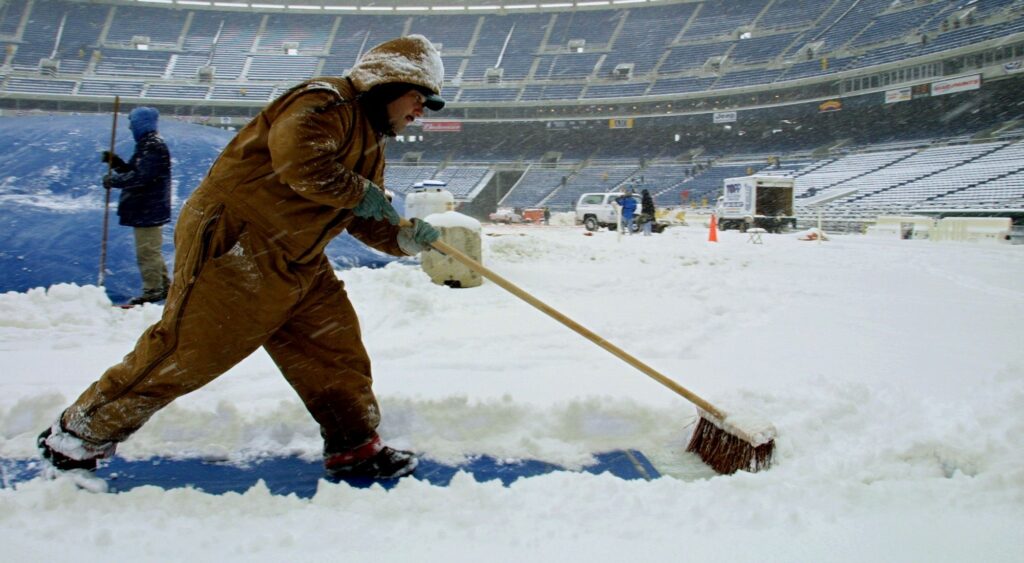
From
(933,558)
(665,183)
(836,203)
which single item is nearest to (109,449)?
(933,558)

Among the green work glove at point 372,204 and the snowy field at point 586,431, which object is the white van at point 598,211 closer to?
the snowy field at point 586,431

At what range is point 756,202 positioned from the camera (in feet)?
70.9

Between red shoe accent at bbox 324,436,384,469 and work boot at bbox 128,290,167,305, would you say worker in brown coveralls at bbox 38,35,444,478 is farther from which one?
work boot at bbox 128,290,167,305

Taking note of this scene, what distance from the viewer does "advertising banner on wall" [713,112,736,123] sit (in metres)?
36.6

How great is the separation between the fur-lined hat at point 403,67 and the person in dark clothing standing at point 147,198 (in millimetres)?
3537

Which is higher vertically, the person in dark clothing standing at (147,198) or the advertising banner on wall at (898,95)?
the advertising banner on wall at (898,95)

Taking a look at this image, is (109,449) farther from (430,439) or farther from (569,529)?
(569,529)

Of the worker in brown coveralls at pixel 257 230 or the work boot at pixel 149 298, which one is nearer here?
the worker in brown coveralls at pixel 257 230

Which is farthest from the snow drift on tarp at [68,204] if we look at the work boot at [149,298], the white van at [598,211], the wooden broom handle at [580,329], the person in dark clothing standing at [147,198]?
the white van at [598,211]

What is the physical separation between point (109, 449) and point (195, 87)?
42.9m

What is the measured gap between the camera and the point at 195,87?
39312mm

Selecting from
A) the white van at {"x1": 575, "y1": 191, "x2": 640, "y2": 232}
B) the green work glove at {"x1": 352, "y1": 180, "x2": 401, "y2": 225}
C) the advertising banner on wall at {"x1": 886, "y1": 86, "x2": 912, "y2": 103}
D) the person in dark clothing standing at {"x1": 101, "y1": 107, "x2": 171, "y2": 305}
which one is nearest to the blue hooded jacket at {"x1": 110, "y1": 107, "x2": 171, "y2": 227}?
the person in dark clothing standing at {"x1": 101, "y1": 107, "x2": 171, "y2": 305}

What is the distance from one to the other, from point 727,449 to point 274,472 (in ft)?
5.12

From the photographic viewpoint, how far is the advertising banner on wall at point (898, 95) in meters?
29.8
